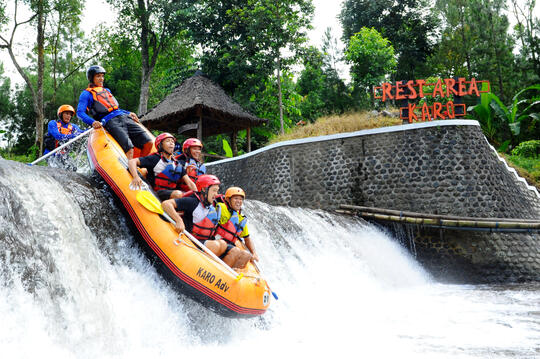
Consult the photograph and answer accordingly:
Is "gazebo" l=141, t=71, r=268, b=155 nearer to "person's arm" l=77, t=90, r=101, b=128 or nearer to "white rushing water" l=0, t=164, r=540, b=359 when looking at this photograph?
"white rushing water" l=0, t=164, r=540, b=359

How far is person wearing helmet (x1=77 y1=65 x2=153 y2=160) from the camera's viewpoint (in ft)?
18.3

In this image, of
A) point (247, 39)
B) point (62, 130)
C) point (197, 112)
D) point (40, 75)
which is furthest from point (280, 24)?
point (62, 130)

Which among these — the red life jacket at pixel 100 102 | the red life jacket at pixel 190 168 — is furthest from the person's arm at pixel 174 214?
the red life jacket at pixel 100 102

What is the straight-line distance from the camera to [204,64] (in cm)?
2098

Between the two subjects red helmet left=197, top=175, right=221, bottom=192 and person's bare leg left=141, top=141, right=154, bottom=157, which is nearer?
red helmet left=197, top=175, right=221, bottom=192

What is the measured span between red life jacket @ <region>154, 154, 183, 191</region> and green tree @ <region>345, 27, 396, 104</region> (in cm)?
2076

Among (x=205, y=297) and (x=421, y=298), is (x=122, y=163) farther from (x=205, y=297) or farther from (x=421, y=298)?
(x=421, y=298)

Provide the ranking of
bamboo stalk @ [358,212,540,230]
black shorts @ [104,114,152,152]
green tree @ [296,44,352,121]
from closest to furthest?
black shorts @ [104,114,152,152] → bamboo stalk @ [358,212,540,230] → green tree @ [296,44,352,121]

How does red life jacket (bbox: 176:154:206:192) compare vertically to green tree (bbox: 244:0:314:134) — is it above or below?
below

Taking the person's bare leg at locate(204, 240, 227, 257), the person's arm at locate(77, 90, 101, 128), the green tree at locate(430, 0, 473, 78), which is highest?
the green tree at locate(430, 0, 473, 78)

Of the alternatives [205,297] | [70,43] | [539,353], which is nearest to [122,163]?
[205,297]

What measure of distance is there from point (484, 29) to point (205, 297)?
24288mm

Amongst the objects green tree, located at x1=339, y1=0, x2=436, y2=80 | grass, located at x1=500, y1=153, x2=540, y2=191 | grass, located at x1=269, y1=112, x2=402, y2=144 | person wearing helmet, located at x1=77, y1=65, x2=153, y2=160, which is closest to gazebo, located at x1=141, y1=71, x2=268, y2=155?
grass, located at x1=269, y1=112, x2=402, y2=144

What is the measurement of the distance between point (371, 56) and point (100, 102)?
68.4 ft
